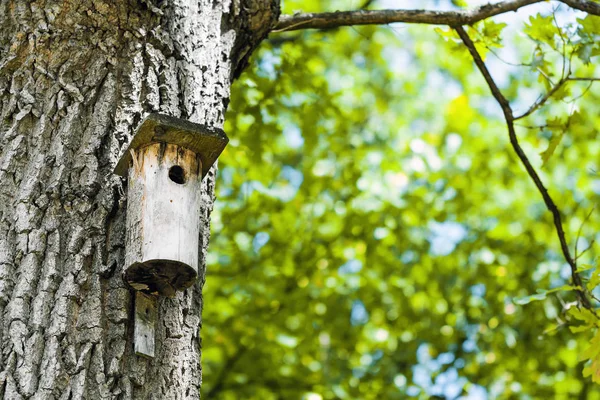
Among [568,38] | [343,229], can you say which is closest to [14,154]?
[568,38]

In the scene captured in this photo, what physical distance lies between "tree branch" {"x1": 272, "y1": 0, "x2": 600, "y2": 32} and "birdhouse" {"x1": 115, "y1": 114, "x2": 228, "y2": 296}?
97cm

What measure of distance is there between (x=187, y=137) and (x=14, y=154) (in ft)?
1.50

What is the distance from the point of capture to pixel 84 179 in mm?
1949

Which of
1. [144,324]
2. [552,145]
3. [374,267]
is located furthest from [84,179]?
[374,267]

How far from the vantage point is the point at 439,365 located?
6.52m

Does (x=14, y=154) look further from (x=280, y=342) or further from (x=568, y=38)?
(x=280, y=342)

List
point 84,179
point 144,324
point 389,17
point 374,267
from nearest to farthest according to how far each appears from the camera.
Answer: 1. point 144,324
2. point 84,179
3. point 389,17
4. point 374,267

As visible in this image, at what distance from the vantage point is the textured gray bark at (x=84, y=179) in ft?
5.73

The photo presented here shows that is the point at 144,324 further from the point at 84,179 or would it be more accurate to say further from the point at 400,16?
the point at 400,16

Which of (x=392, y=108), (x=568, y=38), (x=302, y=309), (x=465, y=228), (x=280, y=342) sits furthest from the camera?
(x=392, y=108)

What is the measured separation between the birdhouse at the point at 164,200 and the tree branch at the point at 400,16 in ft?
3.17

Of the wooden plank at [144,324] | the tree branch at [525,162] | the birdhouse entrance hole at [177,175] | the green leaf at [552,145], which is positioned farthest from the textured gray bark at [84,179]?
the green leaf at [552,145]

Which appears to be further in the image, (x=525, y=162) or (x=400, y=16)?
(x=525, y=162)

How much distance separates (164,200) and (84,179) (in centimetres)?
22
